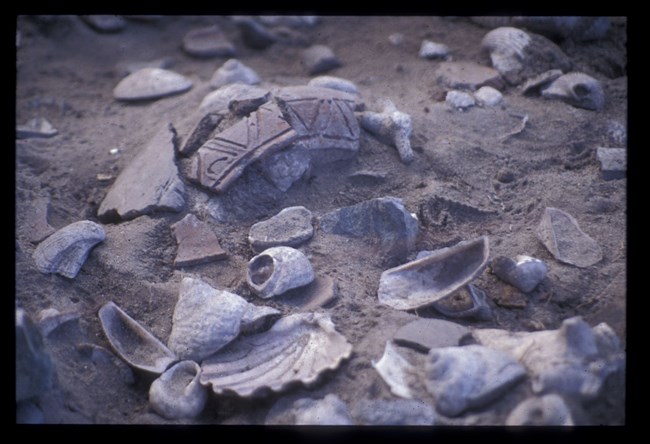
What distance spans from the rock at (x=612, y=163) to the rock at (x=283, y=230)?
1706 mm

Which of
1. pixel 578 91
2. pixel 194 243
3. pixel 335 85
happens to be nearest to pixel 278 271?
Answer: pixel 194 243

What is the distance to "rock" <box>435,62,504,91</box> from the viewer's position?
13.5 feet

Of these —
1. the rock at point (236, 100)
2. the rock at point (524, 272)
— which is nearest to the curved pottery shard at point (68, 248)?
the rock at point (236, 100)

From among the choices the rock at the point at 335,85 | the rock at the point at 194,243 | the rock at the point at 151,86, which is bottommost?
the rock at the point at 194,243

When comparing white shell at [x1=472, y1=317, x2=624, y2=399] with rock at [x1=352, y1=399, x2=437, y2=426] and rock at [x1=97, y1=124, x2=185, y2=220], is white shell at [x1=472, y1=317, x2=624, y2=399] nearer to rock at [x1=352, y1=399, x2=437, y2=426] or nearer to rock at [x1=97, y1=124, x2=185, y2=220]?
rock at [x1=352, y1=399, x2=437, y2=426]

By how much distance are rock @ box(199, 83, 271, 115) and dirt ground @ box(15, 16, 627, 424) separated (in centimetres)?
23

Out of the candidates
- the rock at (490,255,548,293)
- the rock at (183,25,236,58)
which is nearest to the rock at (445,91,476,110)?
the rock at (490,255,548,293)

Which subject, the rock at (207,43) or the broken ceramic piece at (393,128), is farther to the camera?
the rock at (207,43)

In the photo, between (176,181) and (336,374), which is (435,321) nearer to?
(336,374)

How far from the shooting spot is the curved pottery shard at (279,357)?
7.26ft

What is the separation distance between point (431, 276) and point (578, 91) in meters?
2.12

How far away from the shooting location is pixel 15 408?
6.61 ft

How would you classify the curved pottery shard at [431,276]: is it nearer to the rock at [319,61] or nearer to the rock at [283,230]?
the rock at [283,230]
